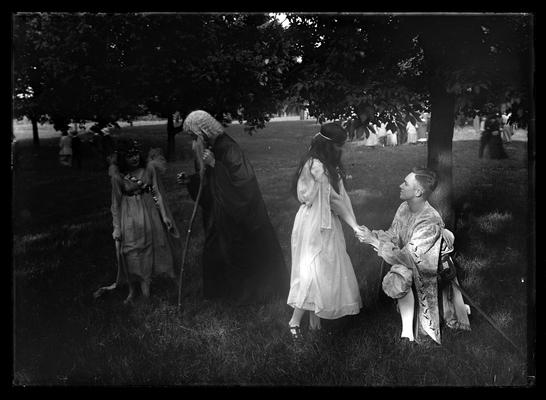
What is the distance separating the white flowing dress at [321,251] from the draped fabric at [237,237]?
49 cm

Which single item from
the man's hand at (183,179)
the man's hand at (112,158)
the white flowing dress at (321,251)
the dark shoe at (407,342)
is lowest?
the dark shoe at (407,342)

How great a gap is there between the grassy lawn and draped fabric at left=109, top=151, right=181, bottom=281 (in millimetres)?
158

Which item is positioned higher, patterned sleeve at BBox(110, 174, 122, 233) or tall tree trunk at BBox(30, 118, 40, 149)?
tall tree trunk at BBox(30, 118, 40, 149)

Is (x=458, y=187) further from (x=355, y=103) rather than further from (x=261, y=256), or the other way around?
(x=261, y=256)

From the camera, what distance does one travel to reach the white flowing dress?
15.9 feet

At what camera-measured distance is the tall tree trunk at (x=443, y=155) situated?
216 inches

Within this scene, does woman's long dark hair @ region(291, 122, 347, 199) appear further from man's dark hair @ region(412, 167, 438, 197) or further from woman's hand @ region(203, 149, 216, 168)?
woman's hand @ region(203, 149, 216, 168)

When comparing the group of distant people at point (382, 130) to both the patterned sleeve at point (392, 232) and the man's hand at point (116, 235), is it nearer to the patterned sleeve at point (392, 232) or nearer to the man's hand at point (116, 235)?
the patterned sleeve at point (392, 232)

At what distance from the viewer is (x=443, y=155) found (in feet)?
18.4

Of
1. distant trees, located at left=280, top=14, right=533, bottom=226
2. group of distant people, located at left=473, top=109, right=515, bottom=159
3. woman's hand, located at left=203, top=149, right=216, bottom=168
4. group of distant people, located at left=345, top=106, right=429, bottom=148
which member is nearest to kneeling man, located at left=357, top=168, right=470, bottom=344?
group of distant people, located at left=345, top=106, right=429, bottom=148

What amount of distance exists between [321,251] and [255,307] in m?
0.94

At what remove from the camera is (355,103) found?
500 cm

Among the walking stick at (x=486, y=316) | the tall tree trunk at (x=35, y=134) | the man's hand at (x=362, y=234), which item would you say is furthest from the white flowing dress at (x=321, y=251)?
the tall tree trunk at (x=35, y=134)

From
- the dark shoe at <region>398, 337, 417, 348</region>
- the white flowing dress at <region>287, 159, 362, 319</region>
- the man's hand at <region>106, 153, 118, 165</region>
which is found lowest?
the dark shoe at <region>398, 337, 417, 348</region>
